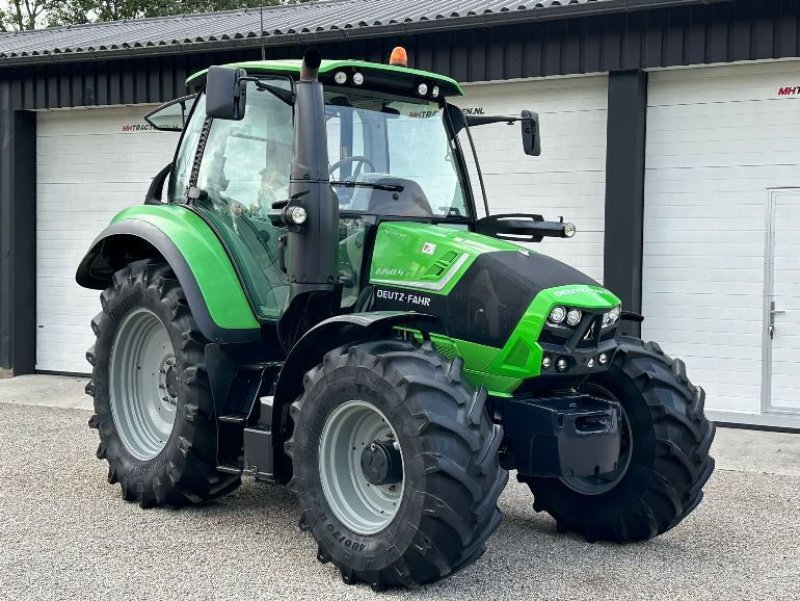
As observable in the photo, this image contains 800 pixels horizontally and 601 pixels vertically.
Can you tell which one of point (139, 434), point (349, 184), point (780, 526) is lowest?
point (780, 526)

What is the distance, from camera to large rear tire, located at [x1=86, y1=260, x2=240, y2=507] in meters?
5.82

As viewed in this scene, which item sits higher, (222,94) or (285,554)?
(222,94)

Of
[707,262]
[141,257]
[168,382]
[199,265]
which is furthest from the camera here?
[707,262]

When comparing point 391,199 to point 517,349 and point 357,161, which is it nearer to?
point 357,161

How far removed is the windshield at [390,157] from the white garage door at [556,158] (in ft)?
13.0

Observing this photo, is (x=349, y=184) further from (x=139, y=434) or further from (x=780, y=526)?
(x=780, y=526)

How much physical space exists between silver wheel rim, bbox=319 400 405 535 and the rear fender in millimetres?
379

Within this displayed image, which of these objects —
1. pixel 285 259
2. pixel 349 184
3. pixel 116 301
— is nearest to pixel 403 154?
pixel 349 184

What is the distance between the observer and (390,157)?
5.73 m

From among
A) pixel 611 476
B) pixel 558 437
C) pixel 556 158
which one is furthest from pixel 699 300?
pixel 558 437

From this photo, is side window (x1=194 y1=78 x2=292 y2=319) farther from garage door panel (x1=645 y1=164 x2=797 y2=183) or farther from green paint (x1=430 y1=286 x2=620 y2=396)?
garage door panel (x1=645 y1=164 x2=797 y2=183)

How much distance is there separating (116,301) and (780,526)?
4.14 meters

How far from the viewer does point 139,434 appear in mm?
6520

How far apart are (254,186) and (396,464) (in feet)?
6.44
